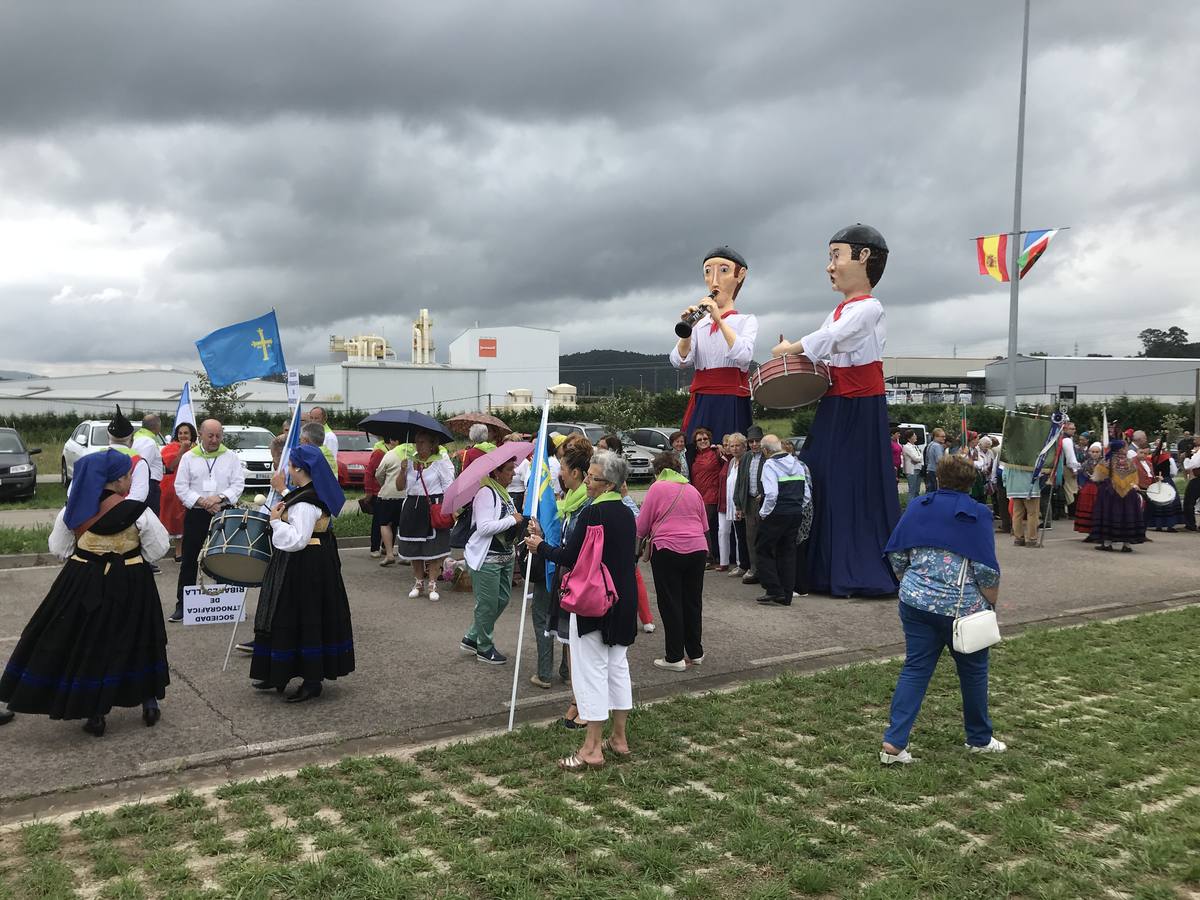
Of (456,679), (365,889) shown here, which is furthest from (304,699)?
(365,889)

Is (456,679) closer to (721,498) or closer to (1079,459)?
(721,498)

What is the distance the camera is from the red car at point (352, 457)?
19.5 meters

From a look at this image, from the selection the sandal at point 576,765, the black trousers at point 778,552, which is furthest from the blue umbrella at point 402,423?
the sandal at point 576,765

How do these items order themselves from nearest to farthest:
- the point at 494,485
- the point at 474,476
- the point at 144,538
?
the point at 144,538 < the point at 474,476 < the point at 494,485

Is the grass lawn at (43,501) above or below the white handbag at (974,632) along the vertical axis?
below

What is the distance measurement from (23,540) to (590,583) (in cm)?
1002

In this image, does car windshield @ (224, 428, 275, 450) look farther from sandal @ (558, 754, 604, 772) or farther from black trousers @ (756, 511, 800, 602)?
sandal @ (558, 754, 604, 772)

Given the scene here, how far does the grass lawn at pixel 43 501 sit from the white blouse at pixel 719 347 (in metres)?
11.3

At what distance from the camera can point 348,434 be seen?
22.1 metres

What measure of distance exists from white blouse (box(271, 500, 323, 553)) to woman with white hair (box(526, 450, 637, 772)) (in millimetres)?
1567

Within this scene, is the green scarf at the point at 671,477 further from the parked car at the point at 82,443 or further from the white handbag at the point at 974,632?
the parked car at the point at 82,443

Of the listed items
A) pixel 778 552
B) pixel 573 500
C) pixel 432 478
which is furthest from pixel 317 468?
pixel 778 552

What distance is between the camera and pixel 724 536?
38.7 ft

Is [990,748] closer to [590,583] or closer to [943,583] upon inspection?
[943,583]
